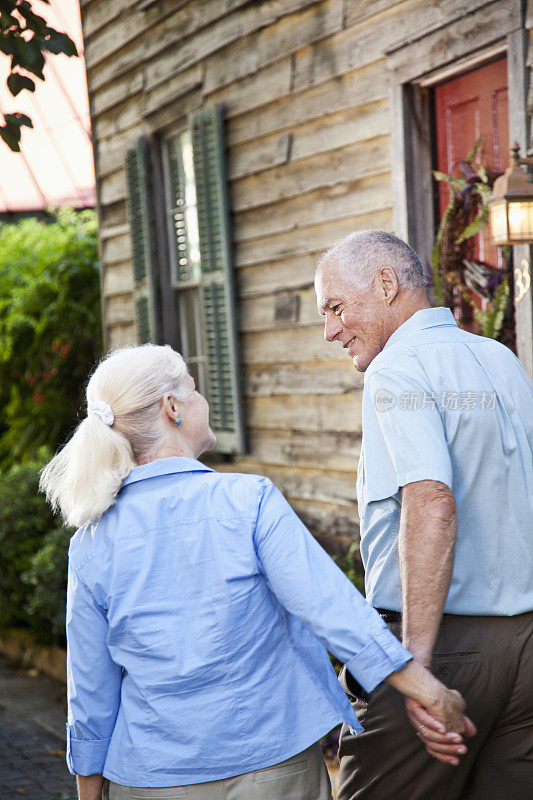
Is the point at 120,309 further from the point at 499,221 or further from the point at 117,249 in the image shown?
the point at 499,221

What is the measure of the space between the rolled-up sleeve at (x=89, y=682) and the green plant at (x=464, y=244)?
2.40m

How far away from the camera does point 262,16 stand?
5.83 m

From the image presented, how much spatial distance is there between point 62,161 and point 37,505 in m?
16.3

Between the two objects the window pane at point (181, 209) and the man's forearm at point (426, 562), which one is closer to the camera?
the man's forearm at point (426, 562)

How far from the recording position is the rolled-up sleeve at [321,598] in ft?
6.72

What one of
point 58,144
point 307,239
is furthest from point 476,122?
point 58,144

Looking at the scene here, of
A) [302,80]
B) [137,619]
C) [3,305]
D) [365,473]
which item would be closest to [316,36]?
[302,80]

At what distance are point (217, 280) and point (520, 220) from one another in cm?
297

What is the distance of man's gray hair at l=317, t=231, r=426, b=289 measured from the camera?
2.48 m

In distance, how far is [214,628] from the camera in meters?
2.12

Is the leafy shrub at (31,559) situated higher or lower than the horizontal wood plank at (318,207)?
lower

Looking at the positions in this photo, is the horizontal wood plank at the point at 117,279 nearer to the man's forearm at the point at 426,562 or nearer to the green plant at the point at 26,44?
the green plant at the point at 26,44

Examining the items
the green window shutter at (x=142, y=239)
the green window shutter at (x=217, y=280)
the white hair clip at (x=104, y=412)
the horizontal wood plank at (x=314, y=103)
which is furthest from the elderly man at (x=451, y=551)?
the green window shutter at (x=142, y=239)

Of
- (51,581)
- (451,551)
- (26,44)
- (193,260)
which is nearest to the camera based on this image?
(451,551)
